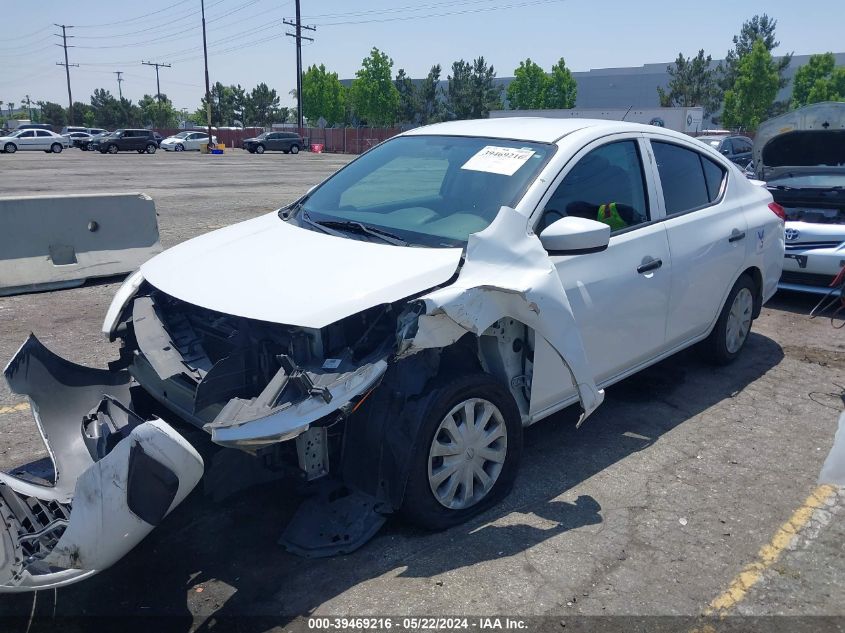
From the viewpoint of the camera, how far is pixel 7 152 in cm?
4397

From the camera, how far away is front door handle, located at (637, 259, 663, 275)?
419 centimetres

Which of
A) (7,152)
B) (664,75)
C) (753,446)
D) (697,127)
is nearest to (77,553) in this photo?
(753,446)

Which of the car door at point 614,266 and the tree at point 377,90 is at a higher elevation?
the tree at point 377,90

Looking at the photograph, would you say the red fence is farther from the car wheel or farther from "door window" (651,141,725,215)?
the car wheel

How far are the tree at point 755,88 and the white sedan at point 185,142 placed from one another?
135 feet

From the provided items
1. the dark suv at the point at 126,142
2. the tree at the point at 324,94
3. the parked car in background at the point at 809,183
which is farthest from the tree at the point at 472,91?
the parked car in background at the point at 809,183

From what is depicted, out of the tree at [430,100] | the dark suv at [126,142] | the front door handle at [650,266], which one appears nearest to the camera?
the front door handle at [650,266]

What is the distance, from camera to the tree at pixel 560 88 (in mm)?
71062

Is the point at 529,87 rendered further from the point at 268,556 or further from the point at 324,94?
the point at 268,556

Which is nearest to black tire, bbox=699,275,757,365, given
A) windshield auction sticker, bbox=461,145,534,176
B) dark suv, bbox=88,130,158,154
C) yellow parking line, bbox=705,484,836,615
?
yellow parking line, bbox=705,484,836,615

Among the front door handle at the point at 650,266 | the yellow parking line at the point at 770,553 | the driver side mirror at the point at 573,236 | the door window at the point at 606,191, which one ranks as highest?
the door window at the point at 606,191

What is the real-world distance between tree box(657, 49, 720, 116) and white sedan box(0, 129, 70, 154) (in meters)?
50.0

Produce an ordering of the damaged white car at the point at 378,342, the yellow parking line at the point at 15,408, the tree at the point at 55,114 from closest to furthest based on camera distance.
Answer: the damaged white car at the point at 378,342 → the yellow parking line at the point at 15,408 → the tree at the point at 55,114

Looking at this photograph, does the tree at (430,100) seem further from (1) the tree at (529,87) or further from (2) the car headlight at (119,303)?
(2) the car headlight at (119,303)
